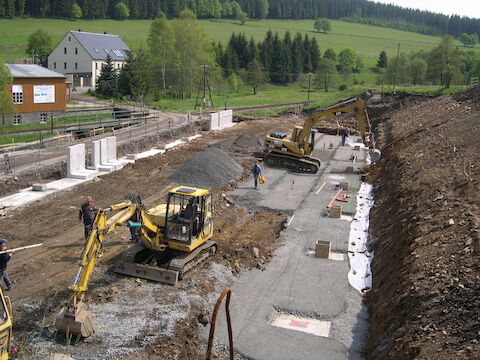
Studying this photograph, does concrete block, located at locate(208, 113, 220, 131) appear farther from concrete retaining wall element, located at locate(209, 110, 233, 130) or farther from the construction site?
the construction site

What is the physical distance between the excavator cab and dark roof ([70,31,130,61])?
5955 centimetres

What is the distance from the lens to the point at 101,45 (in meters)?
73.0

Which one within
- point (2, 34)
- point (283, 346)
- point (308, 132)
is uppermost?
point (2, 34)

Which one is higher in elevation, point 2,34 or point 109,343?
point 2,34

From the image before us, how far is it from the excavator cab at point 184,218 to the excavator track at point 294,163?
52.6ft

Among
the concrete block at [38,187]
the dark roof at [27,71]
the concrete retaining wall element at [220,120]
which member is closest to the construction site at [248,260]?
the concrete block at [38,187]

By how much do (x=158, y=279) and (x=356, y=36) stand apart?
162 metres

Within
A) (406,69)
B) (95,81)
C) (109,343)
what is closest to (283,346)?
(109,343)

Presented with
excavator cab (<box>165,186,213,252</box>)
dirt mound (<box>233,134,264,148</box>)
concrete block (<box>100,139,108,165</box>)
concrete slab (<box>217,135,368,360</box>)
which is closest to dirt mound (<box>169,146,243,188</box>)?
concrete slab (<box>217,135,368,360</box>)

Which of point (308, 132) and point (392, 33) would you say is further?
point (392, 33)

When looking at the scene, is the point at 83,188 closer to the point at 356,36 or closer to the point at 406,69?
the point at 406,69

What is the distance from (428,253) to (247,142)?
22.5 meters

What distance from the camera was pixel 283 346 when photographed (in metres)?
12.0

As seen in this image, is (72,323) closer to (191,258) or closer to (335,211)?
(191,258)
